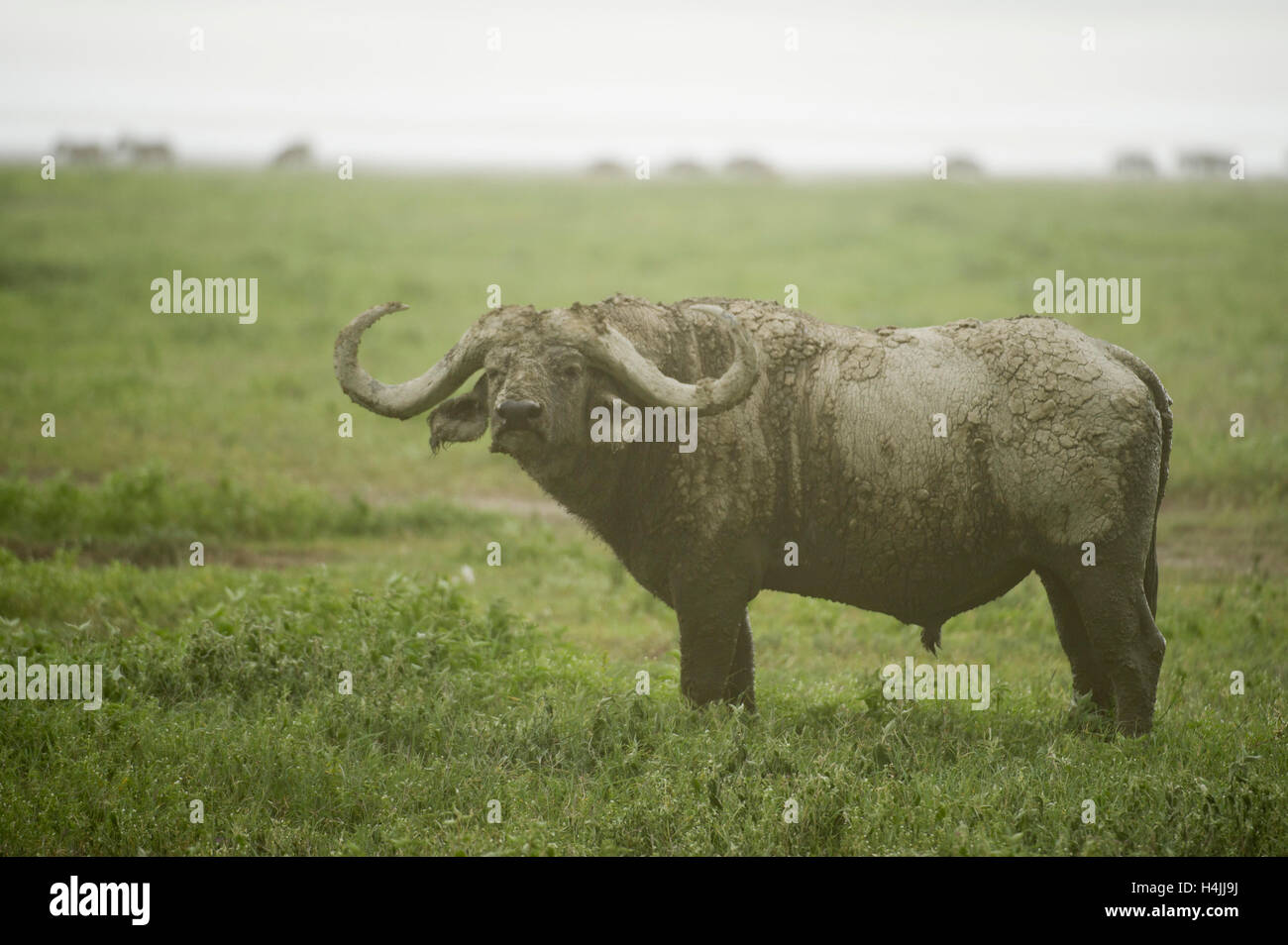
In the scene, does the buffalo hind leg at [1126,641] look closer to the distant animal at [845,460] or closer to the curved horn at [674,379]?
the distant animal at [845,460]

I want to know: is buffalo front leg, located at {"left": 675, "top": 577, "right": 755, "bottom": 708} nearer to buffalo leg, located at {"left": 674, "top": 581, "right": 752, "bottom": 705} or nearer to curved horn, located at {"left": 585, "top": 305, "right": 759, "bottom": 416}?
buffalo leg, located at {"left": 674, "top": 581, "right": 752, "bottom": 705}

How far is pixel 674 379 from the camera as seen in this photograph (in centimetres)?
690

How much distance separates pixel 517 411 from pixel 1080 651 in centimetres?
364

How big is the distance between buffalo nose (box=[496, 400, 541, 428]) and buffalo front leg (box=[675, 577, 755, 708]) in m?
1.42

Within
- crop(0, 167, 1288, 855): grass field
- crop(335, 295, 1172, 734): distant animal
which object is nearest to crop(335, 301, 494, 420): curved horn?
crop(335, 295, 1172, 734): distant animal

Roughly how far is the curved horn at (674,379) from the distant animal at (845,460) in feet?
0.04

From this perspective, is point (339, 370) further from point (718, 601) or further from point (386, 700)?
point (718, 601)

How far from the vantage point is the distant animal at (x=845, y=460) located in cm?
682

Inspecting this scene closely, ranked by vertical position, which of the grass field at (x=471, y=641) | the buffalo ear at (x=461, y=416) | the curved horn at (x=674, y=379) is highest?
the curved horn at (x=674, y=379)

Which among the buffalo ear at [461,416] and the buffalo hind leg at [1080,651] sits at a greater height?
the buffalo ear at [461,416]

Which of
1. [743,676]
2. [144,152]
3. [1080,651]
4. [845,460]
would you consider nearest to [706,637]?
[743,676]

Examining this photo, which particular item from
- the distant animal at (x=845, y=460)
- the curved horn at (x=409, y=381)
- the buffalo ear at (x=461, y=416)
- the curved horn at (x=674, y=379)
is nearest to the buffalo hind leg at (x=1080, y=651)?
the distant animal at (x=845, y=460)
